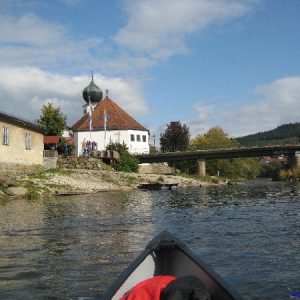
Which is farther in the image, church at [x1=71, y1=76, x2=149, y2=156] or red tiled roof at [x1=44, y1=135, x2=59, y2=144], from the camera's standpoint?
church at [x1=71, y1=76, x2=149, y2=156]

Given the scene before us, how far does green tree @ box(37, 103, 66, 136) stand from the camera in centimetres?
6062

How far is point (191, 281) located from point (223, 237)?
877 centimetres

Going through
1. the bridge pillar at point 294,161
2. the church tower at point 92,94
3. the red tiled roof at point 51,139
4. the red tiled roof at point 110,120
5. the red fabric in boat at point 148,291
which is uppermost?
the church tower at point 92,94

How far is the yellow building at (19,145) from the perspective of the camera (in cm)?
3562

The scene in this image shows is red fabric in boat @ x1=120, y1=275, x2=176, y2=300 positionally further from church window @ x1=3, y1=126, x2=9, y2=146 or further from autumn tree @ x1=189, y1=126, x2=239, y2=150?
autumn tree @ x1=189, y1=126, x2=239, y2=150

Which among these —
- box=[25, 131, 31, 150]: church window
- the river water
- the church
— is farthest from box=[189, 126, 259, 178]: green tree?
the river water

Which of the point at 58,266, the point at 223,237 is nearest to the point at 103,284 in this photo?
the point at 58,266

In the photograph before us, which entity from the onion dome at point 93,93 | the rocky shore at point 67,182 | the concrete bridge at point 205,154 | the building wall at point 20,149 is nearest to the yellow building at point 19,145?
the building wall at point 20,149

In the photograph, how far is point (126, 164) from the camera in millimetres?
60750

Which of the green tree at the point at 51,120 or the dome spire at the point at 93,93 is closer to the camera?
the green tree at the point at 51,120

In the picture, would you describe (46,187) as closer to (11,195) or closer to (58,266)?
(11,195)

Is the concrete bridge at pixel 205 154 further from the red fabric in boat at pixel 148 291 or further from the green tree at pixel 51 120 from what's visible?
the red fabric in boat at pixel 148 291

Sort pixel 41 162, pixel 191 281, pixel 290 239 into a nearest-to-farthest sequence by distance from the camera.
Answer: pixel 191 281 → pixel 290 239 → pixel 41 162

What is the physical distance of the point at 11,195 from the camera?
29391 millimetres
